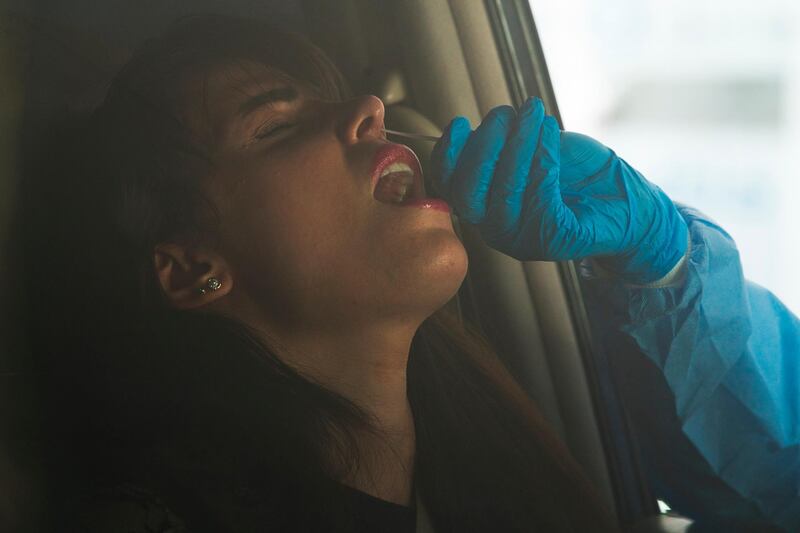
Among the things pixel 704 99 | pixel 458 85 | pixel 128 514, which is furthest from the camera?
pixel 704 99

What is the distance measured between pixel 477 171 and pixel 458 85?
0.13m

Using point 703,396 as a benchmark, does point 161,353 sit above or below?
above

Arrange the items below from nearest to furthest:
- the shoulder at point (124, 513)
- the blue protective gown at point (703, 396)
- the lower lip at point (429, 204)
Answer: the shoulder at point (124, 513) → the lower lip at point (429, 204) → the blue protective gown at point (703, 396)

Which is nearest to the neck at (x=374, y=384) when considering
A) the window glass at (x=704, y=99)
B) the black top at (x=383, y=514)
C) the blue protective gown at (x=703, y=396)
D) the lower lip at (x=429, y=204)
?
the black top at (x=383, y=514)

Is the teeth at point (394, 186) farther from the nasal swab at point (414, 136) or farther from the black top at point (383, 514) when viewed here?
the black top at point (383, 514)

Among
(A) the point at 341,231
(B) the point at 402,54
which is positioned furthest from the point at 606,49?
(A) the point at 341,231

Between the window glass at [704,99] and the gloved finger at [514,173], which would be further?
the window glass at [704,99]

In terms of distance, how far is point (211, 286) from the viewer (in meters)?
0.65

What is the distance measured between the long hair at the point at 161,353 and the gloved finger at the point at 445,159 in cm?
17

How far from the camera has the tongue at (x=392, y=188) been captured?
690 millimetres

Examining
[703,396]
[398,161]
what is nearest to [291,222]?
[398,161]

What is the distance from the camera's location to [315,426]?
674 millimetres

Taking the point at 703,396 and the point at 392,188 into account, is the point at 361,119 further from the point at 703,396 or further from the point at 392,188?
the point at 703,396

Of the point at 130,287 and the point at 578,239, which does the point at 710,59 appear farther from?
the point at 130,287
